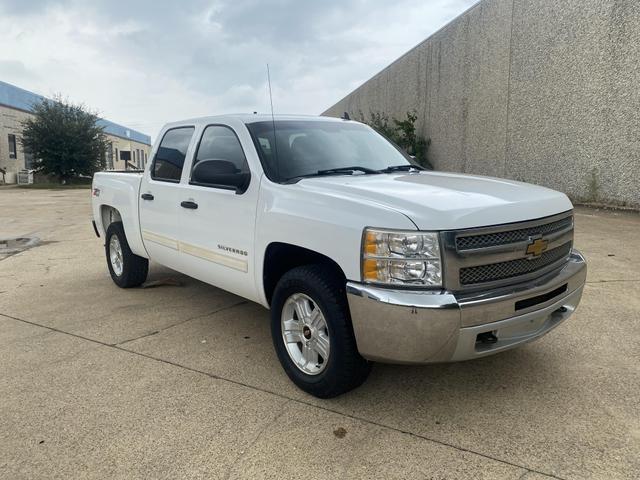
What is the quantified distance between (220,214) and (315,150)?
35.2 inches

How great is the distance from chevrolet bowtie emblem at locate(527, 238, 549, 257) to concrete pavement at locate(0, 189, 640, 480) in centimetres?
93

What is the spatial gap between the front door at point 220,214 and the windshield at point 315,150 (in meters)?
0.20

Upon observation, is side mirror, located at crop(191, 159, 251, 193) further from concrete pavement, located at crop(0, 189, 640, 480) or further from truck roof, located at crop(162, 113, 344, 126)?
concrete pavement, located at crop(0, 189, 640, 480)

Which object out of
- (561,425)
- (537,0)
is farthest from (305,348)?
(537,0)

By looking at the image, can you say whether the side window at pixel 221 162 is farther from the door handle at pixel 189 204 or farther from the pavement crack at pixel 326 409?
the pavement crack at pixel 326 409

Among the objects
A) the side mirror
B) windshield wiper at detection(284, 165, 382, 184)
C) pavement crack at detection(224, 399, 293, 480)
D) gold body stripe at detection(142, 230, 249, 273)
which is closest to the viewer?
pavement crack at detection(224, 399, 293, 480)

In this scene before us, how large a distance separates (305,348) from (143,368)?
4.21 ft

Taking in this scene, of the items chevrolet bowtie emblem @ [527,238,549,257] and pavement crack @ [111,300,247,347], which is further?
pavement crack @ [111,300,247,347]

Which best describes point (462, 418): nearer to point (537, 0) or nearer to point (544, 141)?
point (544, 141)

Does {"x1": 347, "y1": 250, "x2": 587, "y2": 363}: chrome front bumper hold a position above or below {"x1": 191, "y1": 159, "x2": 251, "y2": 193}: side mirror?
below

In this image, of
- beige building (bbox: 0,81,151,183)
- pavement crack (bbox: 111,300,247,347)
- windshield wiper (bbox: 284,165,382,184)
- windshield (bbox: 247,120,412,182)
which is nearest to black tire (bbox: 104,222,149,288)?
pavement crack (bbox: 111,300,247,347)

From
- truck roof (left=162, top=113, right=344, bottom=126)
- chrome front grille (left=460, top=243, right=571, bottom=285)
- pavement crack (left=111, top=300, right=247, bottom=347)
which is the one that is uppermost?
truck roof (left=162, top=113, right=344, bottom=126)

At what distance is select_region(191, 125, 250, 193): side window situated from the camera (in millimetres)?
3812

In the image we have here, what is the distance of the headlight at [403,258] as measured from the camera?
2.75 meters
